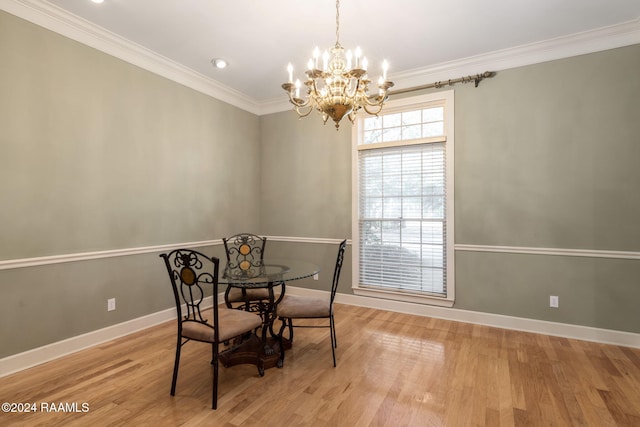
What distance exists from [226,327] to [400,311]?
2.49 metres

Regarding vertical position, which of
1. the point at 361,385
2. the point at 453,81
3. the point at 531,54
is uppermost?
the point at 531,54

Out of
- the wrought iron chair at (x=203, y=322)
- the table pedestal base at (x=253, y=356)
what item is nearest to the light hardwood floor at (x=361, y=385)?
the table pedestal base at (x=253, y=356)

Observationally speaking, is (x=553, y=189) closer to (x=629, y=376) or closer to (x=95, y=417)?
(x=629, y=376)

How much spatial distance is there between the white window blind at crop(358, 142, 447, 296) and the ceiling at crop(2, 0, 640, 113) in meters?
0.99

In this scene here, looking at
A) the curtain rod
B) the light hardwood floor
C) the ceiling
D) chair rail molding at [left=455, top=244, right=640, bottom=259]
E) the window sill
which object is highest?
the ceiling

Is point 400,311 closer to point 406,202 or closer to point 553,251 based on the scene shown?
point 406,202

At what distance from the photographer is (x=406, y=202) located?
13.4ft

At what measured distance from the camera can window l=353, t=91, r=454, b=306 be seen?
388 cm

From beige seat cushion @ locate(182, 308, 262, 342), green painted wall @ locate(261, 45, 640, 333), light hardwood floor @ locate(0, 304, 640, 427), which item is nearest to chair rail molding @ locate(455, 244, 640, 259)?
green painted wall @ locate(261, 45, 640, 333)

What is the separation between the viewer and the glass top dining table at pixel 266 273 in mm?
2410

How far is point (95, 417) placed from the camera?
6.61 feet

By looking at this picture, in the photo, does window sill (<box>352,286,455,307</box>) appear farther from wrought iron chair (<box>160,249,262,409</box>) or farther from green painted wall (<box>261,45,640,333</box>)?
wrought iron chair (<box>160,249,262,409</box>)

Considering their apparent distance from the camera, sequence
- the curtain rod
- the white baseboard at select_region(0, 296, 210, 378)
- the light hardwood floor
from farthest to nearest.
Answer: the curtain rod → the white baseboard at select_region(0, 296, 210, 378) → the light hardwood floor

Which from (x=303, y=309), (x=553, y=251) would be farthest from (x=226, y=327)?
(x=553, y=251)
